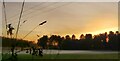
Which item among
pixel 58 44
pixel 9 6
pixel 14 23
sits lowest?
pixel 58 44

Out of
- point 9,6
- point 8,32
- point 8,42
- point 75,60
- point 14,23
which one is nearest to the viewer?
point 8,32

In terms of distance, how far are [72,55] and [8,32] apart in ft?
15.4

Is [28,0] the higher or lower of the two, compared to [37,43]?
higher

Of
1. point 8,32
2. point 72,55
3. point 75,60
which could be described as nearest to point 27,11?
point 8,32

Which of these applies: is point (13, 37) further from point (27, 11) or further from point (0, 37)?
point (27, 11)

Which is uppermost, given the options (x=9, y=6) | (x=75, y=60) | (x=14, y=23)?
(x=9, y=6)

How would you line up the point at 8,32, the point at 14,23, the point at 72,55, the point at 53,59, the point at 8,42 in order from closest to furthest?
1. the point at 8,32
2. the point at 8,42
3. the point at 14,23
4. the point at 53,59
5. the point at 72,55

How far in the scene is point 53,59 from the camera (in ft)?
11.0

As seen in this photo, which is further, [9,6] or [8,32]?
[9,6]

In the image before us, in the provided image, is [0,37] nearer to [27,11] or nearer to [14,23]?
[14,23]

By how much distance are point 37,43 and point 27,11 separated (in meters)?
0.37

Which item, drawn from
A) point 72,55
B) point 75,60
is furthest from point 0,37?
point 72,55

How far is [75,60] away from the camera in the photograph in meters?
5.66

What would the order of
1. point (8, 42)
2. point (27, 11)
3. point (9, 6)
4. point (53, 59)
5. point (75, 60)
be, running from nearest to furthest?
point (8, 42) < point (27, 11) < point (9, 6) < point (53, 59) < point (75, 60)
